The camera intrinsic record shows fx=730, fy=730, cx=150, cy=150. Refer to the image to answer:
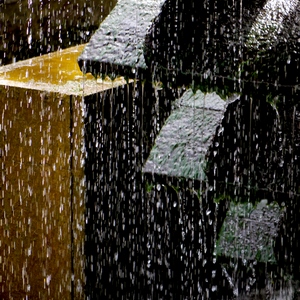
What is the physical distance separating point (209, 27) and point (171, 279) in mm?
2385

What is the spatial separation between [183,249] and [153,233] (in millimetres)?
239

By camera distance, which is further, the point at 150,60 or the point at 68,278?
the point at 68,278

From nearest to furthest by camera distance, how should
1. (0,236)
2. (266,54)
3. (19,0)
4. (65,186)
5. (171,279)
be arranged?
(266,54)
(65,186)
(0,236)
(171,279)
(19,0)

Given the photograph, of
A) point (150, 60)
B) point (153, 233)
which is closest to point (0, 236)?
point (153, 233)

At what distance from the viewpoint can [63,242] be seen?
4.73 meters

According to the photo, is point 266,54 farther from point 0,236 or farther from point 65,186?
point 0,236

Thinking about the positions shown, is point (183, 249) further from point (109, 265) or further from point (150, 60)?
point (150, 60)

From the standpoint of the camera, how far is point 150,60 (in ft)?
11.5

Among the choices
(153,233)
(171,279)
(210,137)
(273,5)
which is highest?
(273,5)

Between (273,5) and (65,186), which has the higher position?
(273,5)

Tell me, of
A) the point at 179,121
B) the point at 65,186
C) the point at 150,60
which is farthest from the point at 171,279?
the point at 150,60

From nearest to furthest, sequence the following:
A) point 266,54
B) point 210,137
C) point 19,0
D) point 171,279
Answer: point 266,54 < point 210,137 < point 171,279 < point 19,0

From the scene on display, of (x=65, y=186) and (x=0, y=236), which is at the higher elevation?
(x=65, y=186)

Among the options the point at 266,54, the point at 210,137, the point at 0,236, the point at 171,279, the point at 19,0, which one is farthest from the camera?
the point at 19,0
